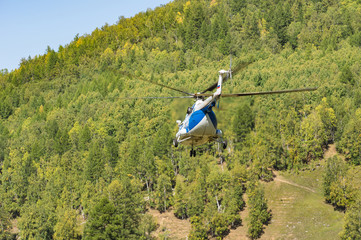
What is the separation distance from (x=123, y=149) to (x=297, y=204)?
60975mm

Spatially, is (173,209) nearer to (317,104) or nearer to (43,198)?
(43,198)

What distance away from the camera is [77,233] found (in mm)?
112500

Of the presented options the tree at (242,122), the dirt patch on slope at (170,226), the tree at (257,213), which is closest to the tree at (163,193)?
the dirt patch on slope at (170,226)

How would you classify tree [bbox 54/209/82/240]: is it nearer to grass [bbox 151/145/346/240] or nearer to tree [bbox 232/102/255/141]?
grass [bbox 151/145/346/240]

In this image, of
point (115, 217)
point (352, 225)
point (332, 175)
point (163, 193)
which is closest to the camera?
point (352, 225)

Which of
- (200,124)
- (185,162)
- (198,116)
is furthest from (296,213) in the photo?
(198,116)

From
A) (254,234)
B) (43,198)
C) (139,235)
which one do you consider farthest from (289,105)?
(43,198)

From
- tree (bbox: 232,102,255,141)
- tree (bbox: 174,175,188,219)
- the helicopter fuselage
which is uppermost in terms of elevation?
the helicopter fuselage

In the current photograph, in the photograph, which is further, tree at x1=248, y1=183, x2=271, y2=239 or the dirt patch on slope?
the dirt patch on slope

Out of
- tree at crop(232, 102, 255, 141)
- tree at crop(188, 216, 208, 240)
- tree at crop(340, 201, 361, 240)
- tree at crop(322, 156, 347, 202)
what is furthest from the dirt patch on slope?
tree at crop(340, 201, 361, 240)

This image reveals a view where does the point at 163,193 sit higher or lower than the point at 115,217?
lower

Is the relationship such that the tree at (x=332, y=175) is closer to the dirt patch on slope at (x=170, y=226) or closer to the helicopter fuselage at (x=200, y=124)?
the dirt patch on slope at (x=170, y=226)

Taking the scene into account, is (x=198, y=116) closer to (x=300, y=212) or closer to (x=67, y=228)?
(x=300, y=212)

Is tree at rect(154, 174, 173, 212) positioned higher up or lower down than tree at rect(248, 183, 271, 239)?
higher up
